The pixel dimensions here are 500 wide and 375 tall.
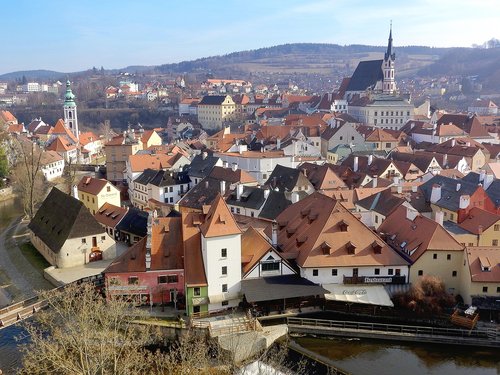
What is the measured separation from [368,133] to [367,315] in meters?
62.1

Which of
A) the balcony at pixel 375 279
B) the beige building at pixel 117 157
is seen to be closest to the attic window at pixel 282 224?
the balcony at pixel 375 279

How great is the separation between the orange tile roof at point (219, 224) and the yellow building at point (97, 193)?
87.2 feet

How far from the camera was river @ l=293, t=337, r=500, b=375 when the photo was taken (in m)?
29.9

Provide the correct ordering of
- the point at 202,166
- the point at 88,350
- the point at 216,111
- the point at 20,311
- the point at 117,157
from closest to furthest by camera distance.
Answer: the point at 88,350 → the point at 20,311 → the point at 202,166 → the point at 117,157 → the point at 216,111

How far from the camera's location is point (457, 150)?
3022 inches

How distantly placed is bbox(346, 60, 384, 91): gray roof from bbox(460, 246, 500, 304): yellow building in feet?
378

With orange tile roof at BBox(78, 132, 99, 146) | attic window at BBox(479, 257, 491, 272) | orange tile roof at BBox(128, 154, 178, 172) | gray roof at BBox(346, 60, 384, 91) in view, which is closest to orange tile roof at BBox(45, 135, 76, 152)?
orange tile roof at BBox(78, 132, 99, 146)

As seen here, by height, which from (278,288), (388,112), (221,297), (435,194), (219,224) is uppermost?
(388,112)

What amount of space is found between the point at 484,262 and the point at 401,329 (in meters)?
7.16

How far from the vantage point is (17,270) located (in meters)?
45.9

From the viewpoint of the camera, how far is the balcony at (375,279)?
119ft

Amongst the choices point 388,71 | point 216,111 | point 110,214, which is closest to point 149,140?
point 110,214

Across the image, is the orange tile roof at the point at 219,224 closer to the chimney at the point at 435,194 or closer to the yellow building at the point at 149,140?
the chimney at the point at 435,194

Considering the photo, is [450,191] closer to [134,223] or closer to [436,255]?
[436,255]
